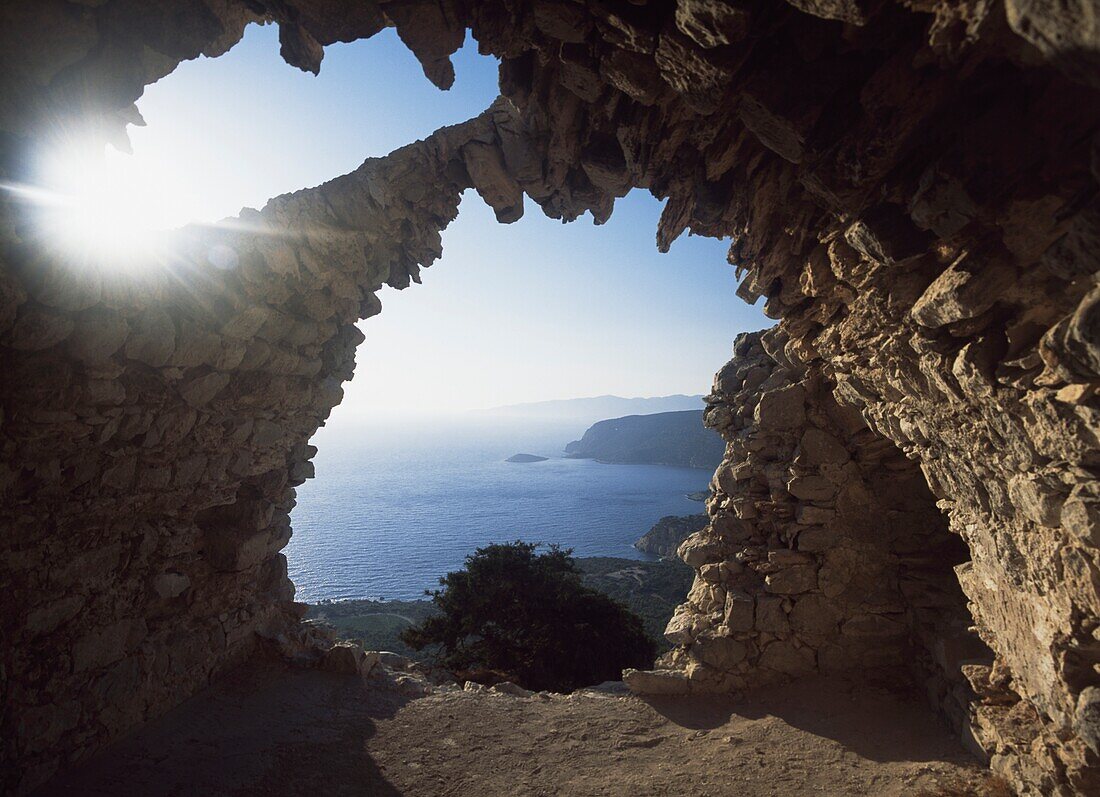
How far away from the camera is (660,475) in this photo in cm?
6531

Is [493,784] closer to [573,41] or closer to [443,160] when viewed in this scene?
[573,41]

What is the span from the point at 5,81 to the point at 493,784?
6.40 metres

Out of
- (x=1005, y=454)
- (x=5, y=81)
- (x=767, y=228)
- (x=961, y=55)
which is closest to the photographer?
(x=961, y=55)

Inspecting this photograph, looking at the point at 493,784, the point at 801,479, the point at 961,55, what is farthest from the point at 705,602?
the point at 961,55

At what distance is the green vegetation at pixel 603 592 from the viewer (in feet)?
53.5

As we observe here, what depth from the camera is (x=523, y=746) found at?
16.4 feet

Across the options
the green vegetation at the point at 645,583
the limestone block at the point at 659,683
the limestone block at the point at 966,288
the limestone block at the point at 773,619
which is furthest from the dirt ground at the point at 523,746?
the green vegetation at the point at 645,583

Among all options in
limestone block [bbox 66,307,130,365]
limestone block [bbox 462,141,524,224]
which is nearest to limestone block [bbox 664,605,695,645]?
limestone block [bbox 462,141,524,224]

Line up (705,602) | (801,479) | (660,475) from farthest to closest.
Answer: (660,475) < (705,602) < (801,479)

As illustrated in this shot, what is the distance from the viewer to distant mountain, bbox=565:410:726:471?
67500 millimetres

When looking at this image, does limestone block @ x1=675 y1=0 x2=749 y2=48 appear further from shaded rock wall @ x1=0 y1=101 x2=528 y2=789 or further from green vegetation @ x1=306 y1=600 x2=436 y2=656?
green vegetation @ x1=306 y1=600 x2=436 y2=656

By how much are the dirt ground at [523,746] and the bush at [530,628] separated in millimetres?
3997

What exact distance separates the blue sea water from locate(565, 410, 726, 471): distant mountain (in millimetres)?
2768

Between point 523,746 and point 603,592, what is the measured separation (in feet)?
42.7
